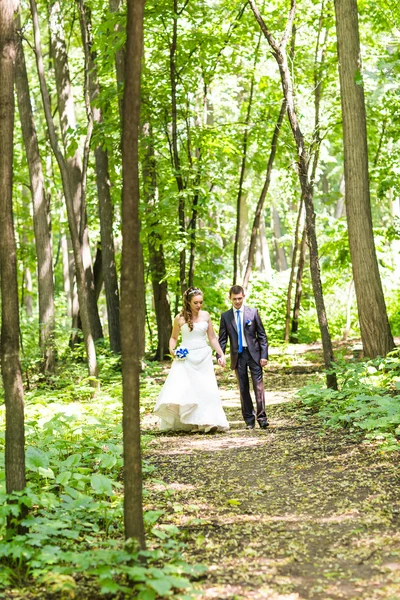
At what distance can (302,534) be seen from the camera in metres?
Result: 5.05

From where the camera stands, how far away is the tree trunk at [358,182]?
474 inches

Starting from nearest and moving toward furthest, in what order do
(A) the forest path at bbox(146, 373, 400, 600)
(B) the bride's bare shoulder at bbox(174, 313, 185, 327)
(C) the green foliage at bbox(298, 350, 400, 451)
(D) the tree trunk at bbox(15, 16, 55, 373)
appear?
1. (A) the forest path at bbox(146, 373, 400, 600)
2. (C) the green foliage at bbox(298, 350, 400, 451)
3. (B) the bride's bare shoulder at bbox(174, 313, 185, 327)
4. (D) the tree trunk at bbox(15, 16, 55, 373)

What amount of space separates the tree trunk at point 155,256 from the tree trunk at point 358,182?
192 inches

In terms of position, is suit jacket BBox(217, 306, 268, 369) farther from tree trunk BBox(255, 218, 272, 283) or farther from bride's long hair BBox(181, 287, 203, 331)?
tree trunk BBox(255, 218, 272, 283)

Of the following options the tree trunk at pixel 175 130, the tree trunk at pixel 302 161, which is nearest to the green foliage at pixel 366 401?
the tree trunk at pixel 302 161

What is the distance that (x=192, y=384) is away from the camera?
1005 centimetres

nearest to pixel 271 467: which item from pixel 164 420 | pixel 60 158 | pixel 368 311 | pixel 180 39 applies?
pixel 164 420

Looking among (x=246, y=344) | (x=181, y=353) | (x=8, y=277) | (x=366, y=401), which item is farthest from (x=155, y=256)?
(x=8, y=277)

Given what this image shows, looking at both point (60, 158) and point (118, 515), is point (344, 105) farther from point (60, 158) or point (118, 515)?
point (118, 515)

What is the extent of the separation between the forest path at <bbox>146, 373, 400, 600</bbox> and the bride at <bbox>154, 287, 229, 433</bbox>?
0.78 m

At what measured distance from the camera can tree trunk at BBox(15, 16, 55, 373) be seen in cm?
1597

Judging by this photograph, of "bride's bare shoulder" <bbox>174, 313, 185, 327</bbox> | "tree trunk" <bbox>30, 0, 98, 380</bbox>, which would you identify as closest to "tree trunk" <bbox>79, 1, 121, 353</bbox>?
"tree trunk" <bbox>30, 0, 98, 380</bbox>

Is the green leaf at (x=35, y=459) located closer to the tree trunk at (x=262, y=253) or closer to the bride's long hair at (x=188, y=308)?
the bride's long hair at (x=188, y=308)

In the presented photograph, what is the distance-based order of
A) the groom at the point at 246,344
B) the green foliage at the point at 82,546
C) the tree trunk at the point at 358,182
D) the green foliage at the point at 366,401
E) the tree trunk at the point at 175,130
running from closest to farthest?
the green foliage at the point at 82,546 → the green foliage at the point at 366,401 → the groom at the point at 246,344 → the tree trunk at the point at 358,182 → the tree trunk at the point at 175,130
